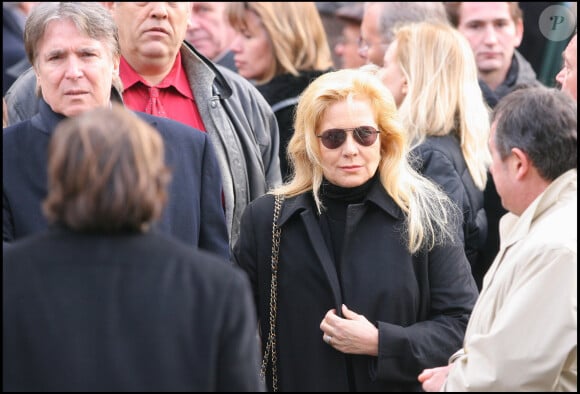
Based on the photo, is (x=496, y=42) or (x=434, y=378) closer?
(x=434, y=378)

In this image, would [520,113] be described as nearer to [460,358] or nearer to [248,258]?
[460,358]

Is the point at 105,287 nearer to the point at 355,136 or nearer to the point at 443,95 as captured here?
the point at 355,136

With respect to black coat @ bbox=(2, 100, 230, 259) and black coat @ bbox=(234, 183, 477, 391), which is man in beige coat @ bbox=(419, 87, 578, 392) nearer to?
black coat @ bbox=(234, 183, 477, 391)

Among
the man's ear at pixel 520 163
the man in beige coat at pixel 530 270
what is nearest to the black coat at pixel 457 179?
the man in beige coat at pixel 530 270

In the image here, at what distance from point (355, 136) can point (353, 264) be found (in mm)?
498

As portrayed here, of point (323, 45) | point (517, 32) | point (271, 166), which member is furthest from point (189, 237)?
point (517, 32)

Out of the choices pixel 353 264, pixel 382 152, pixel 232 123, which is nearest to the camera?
pixel 353 264

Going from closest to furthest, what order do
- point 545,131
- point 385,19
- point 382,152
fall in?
point 545,131, point 382,152, point 385,19

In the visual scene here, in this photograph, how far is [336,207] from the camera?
4270 millimetres

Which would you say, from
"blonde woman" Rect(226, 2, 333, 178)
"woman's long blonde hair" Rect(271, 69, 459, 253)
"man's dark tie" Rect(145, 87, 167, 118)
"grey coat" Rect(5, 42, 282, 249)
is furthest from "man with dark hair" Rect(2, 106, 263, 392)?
"blonde woman" Rect(226, 2, 333, 178)

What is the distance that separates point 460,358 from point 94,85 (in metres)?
1.78

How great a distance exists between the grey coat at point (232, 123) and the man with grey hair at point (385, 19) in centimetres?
127

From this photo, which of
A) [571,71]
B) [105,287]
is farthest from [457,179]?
[105,287]

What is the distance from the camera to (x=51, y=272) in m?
2.80
